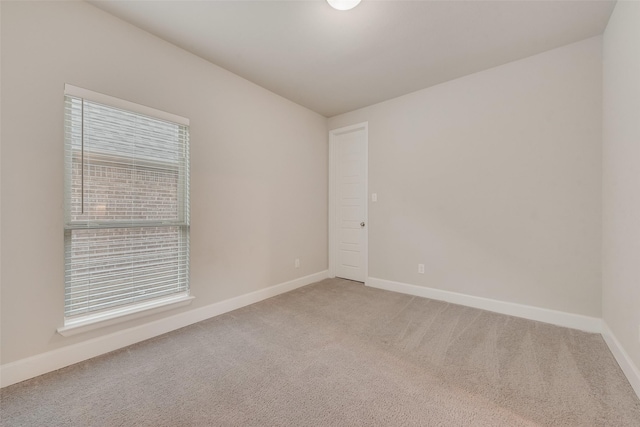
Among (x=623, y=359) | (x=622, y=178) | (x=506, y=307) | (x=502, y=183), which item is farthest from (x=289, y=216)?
(x=623, y=359)

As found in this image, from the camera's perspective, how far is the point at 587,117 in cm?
237

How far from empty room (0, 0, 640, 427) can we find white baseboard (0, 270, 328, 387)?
1 centimetres

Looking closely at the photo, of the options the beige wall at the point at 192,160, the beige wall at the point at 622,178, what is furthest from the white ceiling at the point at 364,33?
the beige wall at the point at 622,178

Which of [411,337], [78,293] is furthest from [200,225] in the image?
[411,337]

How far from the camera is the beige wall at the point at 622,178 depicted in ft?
5.38

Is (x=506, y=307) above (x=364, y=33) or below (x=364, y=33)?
below

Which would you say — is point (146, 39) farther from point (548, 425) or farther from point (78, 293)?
point (548, 425)

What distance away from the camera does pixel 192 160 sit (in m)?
2.59

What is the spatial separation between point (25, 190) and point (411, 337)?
3.13m

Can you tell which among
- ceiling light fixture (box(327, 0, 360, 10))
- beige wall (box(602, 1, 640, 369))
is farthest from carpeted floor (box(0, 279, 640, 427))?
ceiling light fixture (box(327, 0, 360, 10))

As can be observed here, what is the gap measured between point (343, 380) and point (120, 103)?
108 inches

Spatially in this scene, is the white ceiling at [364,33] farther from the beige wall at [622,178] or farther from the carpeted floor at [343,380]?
the carpeted floor at [343,380]

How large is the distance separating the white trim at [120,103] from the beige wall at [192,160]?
52 millimetres

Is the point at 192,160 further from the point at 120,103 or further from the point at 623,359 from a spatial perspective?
the point at 623,359
